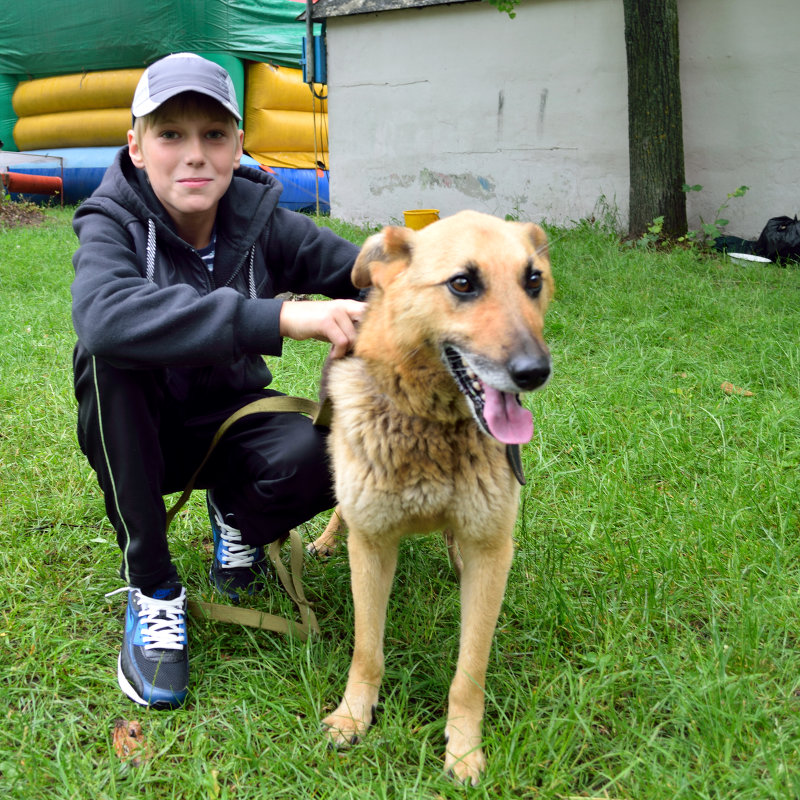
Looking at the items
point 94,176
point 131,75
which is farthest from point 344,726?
point 94,176

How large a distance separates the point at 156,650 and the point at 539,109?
798 cm

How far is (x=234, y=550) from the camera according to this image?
2.45 metres

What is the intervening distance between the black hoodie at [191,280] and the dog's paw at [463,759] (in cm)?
107

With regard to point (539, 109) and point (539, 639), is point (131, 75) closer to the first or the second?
point (539, 109)

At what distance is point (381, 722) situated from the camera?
1.88m

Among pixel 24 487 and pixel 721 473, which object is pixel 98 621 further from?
pixel 721 473

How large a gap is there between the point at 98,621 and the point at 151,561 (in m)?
0.32

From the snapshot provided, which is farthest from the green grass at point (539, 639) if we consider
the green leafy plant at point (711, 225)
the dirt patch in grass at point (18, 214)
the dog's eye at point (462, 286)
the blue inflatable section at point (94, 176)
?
the blue inflatable section at point (94, 176)

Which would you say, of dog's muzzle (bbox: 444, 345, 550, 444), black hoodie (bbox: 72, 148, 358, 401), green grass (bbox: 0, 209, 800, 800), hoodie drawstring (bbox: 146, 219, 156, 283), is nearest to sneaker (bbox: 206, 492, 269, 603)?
green grass (bbox: 0, 209, 800, 800)

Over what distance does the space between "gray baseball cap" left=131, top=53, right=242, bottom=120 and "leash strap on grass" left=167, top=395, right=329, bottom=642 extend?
90 centimetres

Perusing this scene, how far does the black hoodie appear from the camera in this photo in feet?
6.00

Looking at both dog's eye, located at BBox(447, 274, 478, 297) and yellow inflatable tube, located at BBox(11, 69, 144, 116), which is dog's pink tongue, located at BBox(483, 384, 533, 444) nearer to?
dog's eye, located at BBox(447, 274, 478, 297)

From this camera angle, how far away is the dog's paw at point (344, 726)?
1788mm

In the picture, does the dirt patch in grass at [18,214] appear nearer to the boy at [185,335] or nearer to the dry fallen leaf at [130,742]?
the boy at [185,335]
